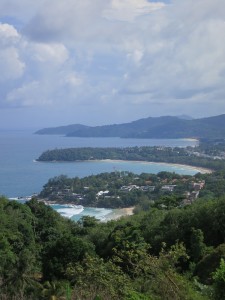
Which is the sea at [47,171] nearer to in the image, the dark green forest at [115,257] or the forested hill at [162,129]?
the dark green forest at [115,257]

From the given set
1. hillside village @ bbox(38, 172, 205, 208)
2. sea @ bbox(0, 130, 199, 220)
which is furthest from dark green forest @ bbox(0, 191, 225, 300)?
hillside village @ bbox(38, 172, 205, 208)

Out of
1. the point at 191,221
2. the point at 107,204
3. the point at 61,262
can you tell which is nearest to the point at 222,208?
the point at 191,221

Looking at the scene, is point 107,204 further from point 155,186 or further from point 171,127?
point 171,127

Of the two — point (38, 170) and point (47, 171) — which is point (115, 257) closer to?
point (47, 171)

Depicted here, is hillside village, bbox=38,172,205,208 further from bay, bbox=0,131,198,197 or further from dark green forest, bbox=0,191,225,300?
dark green forest, bbox=0,191,225,300

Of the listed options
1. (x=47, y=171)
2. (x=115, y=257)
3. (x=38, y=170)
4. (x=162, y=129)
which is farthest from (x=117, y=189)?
(x=162, y=129)
